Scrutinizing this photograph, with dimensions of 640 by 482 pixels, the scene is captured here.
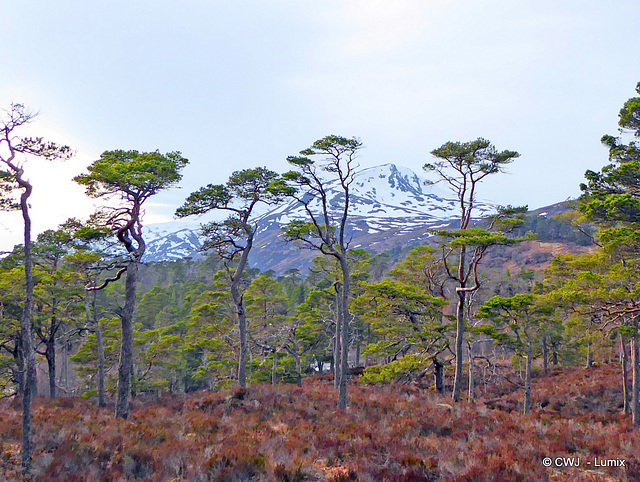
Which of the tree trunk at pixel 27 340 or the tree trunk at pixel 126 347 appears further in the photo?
the tree trunk at pixel 126 347

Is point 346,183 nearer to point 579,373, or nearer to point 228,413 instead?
point 228,413

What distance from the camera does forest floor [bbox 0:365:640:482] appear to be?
7285 mm

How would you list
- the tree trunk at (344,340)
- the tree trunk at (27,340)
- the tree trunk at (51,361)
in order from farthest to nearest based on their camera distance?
the tree trunk at (51,361) < the tree trunk at (344,340) < the tree trunk at (27,340)

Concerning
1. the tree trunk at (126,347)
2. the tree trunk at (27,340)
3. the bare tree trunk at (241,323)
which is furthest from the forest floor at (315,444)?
the bare tree trunk at (241,323)

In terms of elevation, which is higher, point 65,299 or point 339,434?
point 65,299

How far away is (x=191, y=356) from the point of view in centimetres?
3625

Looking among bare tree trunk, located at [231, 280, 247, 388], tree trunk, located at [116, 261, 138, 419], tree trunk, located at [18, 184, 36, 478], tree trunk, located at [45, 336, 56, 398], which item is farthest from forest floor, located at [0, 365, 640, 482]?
tree trunk, located at [45, 336, 56, 398]

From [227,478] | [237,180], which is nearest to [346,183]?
[237,180]

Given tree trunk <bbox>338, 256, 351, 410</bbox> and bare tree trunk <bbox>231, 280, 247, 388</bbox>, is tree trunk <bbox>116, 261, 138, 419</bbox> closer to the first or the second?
bare tree trunk <bbox>231, 280, 247, 388</bbox>

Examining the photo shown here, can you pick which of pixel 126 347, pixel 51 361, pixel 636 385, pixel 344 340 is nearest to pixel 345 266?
pixel 344 340

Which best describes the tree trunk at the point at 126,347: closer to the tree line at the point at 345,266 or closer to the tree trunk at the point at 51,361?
the tree line at the point at 345,266

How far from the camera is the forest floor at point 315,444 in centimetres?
729

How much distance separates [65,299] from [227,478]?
19.0 metres

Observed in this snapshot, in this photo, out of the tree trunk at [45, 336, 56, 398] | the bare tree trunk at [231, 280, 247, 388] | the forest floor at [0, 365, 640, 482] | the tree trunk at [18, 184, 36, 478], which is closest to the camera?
the forest floor at [0, 365, 640, 482]
